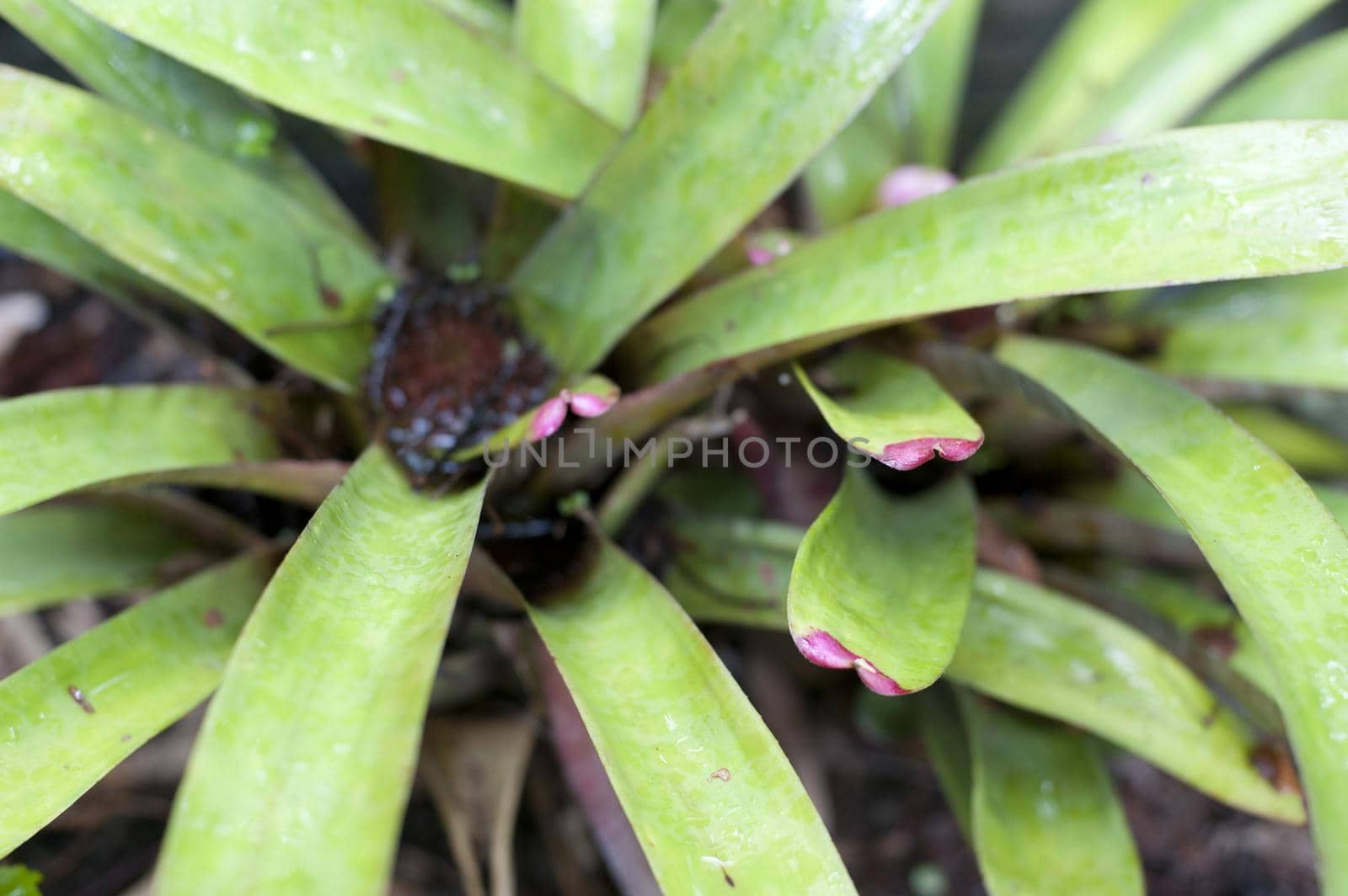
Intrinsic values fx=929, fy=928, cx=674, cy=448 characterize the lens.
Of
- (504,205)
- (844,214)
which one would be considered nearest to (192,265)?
(504,205)

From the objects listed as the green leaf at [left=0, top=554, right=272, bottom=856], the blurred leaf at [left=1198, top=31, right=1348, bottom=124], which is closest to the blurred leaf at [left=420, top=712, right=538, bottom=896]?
the green leaf at [left=0, top=554, right=272, bottom=856]

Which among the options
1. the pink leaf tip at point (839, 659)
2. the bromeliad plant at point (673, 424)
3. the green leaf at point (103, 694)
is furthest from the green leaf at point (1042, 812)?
the green leaf at point (103, 694)

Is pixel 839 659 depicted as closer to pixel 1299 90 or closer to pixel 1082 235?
pixel 1082 235

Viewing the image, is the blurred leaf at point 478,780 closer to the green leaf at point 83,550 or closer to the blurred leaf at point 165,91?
the green leaf at point 83,550

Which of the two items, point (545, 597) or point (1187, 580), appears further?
point (1187, 580)

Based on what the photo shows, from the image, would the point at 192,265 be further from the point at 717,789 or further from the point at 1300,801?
the point at 1300,801

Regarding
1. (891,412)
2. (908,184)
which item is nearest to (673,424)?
(891,412)

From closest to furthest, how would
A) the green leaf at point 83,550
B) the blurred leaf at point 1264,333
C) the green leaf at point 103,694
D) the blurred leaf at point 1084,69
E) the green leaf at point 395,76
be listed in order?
the green leaf at point 103,694
the green leaf at point 395,76
the green leaf at point 83,550
the blurred leaf at point 1264,333
the blurred leaf at point 1084,69
